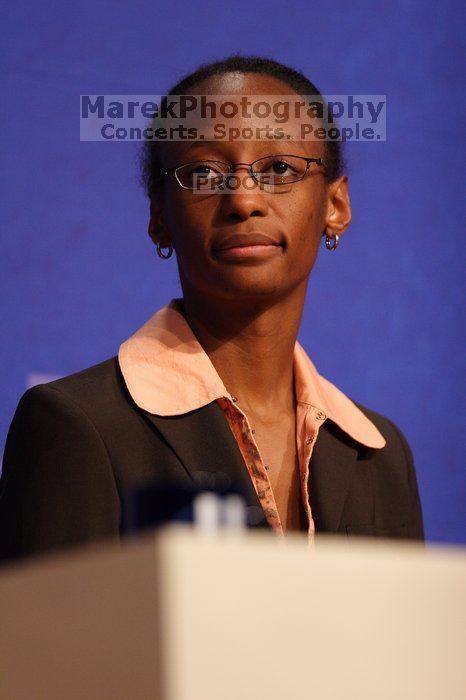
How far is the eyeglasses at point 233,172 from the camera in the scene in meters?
1.42

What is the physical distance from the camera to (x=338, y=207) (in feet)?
5.27

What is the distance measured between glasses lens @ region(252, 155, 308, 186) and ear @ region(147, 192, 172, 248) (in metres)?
0.19

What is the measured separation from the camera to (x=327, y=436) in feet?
4.99

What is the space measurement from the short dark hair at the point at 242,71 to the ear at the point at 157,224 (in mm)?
19

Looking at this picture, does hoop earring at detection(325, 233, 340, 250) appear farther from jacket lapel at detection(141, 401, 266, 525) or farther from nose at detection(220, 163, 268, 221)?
jacket lapel at detection(141, 401, 266, 525)

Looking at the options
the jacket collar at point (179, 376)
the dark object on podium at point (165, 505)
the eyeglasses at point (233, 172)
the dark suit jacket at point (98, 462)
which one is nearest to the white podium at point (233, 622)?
the dark object on podium at point (165, 505)

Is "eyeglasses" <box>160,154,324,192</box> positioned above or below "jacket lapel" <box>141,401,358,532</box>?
above

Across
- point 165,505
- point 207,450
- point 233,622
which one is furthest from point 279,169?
point 233,622

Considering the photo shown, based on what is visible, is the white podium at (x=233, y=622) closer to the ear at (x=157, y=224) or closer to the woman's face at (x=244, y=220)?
the woman's face at (x=244, y=220)

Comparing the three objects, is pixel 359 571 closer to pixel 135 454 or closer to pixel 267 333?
pixel 135 454

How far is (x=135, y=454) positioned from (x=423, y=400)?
74cm

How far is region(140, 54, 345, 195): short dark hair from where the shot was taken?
1533 mm

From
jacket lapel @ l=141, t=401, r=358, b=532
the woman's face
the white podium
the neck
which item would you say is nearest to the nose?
the woman's face

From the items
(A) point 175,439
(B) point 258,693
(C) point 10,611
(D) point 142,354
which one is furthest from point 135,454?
(B) point 258,693
